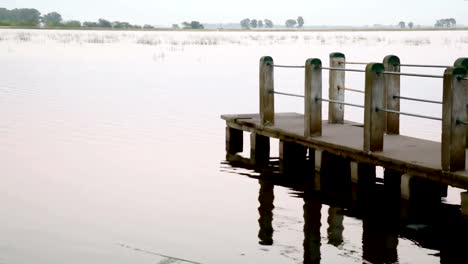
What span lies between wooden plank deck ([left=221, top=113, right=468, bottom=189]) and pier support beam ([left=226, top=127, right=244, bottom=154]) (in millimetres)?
210

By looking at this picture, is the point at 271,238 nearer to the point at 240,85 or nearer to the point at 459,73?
the point at 459,73

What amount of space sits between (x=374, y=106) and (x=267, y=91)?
4.26m

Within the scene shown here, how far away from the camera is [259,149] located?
1766cm

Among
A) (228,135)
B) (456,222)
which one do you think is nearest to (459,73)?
(456,222)

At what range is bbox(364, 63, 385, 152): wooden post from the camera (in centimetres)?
1288

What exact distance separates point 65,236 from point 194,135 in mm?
10291

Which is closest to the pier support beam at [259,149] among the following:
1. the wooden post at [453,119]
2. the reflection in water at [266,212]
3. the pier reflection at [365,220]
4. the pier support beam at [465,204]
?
the pier reflection at [365,220]

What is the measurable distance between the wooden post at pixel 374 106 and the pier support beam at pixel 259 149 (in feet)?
15.2

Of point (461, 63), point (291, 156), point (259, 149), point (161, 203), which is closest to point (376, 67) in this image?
point (461, 63)

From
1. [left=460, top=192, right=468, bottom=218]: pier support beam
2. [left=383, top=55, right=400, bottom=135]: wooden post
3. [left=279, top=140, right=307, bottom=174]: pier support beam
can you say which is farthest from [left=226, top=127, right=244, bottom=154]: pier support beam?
[left=460, top=192, right=468, bottom=218]: pier support beam

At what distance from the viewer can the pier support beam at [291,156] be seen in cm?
1647

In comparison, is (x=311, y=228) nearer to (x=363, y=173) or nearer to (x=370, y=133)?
(x=370, y=133)

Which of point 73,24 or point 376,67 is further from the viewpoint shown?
point 73,24

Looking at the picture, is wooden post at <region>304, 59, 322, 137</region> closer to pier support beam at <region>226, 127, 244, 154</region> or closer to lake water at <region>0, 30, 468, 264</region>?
lake water at <region>0, 30, 468, 264</region>
